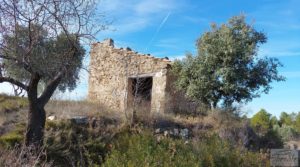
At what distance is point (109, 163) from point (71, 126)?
7.51 metres

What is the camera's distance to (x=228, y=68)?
53.0 feet

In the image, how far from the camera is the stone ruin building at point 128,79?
17.6 meters

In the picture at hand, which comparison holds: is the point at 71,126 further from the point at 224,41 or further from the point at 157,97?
the point at 224,41

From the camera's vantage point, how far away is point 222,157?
6.70 metres

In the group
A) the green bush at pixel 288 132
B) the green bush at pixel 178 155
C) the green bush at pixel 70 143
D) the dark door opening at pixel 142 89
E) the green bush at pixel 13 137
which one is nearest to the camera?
the green bush at pixel 178 155

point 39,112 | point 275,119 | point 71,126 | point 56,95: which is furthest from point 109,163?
point 275,119

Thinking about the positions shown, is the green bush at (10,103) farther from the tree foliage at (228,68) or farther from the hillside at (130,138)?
the tree foliage at (228,68)

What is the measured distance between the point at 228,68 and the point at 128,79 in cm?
485

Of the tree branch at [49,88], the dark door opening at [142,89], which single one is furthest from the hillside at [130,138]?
the dark door opening at [142,89]

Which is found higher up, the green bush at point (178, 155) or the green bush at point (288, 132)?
the green bush at point (288, 132)

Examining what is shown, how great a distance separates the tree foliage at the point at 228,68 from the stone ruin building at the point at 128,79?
95cm

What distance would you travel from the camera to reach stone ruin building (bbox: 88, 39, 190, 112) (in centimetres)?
1764

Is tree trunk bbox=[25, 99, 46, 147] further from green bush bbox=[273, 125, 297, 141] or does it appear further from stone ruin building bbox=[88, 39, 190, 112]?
green bush bbox=[273, 125, 297, 141]

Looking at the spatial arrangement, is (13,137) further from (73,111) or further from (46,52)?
(73,111)
